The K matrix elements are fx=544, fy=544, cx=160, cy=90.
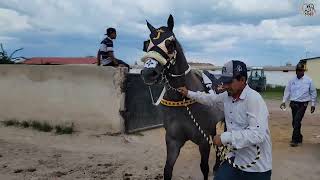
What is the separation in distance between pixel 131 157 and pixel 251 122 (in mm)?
5874

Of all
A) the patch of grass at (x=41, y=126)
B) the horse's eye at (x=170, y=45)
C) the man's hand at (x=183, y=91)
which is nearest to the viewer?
the man's hand at (x=183, y=91)

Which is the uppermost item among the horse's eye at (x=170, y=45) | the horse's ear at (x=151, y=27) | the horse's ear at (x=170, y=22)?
the horse's ear at (x=170, y=22)

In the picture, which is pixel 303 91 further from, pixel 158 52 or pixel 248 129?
pixel 248 129

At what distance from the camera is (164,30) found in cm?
643

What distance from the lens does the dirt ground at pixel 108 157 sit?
8.64 metres

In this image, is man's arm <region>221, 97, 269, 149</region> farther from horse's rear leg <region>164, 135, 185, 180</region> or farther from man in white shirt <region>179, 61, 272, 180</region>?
horse's rear leg <region>164, 135, 185, 180</region>

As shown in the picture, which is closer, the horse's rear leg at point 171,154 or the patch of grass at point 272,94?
the horse's rear leg at point 171,154

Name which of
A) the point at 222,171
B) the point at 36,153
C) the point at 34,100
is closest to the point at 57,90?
the point at 34,100

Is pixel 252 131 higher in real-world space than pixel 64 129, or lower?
higher

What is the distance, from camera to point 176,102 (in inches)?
265

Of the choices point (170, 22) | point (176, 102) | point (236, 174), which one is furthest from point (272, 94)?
point (236, 174)

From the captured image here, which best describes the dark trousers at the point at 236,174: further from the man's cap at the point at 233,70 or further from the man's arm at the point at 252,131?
the man's cap at the point at 233,70

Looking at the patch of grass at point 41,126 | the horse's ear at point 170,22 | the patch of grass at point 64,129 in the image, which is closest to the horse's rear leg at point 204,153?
the horse's ear at point 170,22

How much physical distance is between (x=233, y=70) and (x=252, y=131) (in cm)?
57
